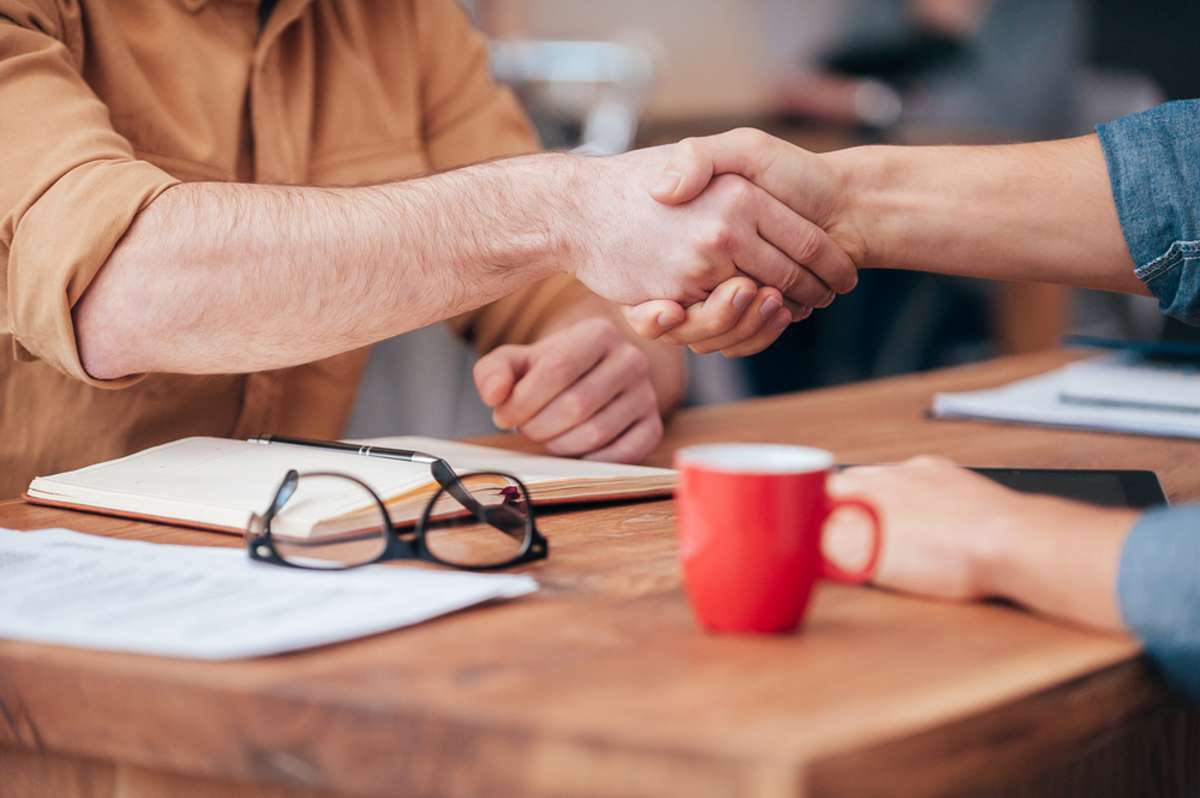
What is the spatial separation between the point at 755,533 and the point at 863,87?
4.11m

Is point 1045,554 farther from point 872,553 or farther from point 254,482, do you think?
point 254,482

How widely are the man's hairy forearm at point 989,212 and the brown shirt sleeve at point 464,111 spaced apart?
42 centimetres

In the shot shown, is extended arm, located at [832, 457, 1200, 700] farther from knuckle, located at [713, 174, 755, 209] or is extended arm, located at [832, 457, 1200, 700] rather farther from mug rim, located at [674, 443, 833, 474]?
knuckle, located at [713, 174, 755, 209]

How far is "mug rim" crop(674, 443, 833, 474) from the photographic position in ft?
2.15

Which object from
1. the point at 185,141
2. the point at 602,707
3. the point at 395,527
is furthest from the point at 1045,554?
the point at 185,141

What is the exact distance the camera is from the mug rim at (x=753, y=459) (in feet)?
2.15

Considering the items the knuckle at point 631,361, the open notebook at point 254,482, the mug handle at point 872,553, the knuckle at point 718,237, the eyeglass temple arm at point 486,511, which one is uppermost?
the knuckle at point 718,237

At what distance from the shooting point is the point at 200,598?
0.72 metres

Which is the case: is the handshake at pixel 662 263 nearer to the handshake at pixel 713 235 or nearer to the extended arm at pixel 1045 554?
the handshake at pixel 713 235

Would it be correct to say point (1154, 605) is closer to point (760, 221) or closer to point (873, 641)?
point (873, 641)

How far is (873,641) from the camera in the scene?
2.18ft

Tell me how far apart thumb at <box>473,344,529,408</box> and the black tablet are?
41 cm

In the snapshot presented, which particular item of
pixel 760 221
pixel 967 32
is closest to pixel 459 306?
pixel 760 221

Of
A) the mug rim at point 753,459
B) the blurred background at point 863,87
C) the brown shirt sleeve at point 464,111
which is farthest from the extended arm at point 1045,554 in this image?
the blurred background at point 863,87
